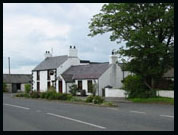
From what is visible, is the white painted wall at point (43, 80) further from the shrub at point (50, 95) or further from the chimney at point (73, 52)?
the shrub at point (50, 95)

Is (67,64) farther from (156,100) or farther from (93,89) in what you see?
(156,100)

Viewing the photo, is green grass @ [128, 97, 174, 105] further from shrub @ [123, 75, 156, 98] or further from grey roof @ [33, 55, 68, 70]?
grey roof @ [33, 55, 68, 70]

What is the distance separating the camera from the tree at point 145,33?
30.3 metres

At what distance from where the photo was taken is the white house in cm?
4566

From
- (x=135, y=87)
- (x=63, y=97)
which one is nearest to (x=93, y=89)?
(x=63, y=97)

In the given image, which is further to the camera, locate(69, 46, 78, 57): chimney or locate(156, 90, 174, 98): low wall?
locate(69, 46, 78, 57): chimney

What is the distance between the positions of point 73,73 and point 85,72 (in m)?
3.46

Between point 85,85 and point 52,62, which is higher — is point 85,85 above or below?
below

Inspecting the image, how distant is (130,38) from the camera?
103ft

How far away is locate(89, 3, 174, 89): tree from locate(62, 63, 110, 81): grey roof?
12.8 meters

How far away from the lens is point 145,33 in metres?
30.3

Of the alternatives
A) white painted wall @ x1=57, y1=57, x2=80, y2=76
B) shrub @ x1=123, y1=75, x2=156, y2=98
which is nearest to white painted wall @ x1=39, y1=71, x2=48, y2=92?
white painted wall @ x1=57, y1=57, x2=80, y2=76

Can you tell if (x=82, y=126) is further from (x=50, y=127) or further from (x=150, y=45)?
(x=150, y=45)

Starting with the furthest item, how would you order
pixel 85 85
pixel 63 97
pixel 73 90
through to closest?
pixel 85 85
pixel 73 90
pixel 63 97
